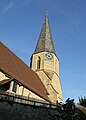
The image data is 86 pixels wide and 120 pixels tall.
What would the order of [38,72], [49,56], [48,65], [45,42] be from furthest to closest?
1. [45,42]
2. [49,56]
3. [48,65]
4. [38,72]

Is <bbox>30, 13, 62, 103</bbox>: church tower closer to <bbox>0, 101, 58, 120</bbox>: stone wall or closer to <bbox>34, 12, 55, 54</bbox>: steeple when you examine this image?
<bbox>34, 12, 55, 54</bbox>: steeple

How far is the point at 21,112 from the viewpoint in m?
12.4

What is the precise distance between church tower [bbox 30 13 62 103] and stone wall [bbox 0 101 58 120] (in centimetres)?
1124

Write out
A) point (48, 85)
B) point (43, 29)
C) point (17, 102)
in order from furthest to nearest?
point (43, 29)
point (48, 85)
point (17, 102)

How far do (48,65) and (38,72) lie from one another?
1.77 meters

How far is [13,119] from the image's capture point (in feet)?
38.6

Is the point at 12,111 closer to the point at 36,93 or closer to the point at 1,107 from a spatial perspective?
the point at 1,107

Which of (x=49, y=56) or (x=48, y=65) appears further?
(x=49, y=56)

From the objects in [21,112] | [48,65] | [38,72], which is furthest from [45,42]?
[21,112]

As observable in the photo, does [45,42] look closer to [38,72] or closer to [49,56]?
[49,56]

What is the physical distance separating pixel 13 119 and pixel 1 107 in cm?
109

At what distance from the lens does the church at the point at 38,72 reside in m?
17.7

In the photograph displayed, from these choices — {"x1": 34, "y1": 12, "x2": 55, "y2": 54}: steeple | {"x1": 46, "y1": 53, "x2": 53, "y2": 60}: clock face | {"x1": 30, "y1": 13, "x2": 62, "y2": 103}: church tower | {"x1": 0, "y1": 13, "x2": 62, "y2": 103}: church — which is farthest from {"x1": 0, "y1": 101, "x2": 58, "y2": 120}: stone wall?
{"x1": 34, "y1": 12, "x2": 55, "y2": 54}: steeple

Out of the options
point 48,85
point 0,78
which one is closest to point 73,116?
point 0,78
